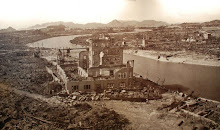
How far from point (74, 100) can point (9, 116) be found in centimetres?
355

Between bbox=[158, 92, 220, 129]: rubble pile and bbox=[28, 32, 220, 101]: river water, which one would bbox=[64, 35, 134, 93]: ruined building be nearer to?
bbox=[158, 92, 220, 129]: rubble pile

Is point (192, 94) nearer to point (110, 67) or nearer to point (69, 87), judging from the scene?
point (110, 67)

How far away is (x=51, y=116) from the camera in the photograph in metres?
10.0

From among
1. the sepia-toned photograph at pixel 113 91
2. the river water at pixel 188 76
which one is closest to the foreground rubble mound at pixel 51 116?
the sepia-toned photograph at pixel 113 91

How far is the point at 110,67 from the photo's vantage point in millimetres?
14773

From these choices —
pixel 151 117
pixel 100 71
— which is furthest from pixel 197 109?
pixel 100 71

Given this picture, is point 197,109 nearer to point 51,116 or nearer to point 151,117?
point 151,117

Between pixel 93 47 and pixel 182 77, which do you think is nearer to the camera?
pixel 93 47

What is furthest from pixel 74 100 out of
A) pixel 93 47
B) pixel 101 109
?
pixel 93 47

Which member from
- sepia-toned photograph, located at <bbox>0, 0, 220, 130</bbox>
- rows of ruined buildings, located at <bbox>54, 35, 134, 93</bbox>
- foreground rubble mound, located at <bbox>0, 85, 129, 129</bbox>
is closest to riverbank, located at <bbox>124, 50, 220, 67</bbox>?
sepia-toned photograph, located at <bbox>0, 0, 220, 130</bbox>

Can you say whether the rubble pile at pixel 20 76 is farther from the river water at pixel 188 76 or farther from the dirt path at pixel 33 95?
the river water at pixel 188 76

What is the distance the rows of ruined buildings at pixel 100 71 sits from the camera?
504 inches

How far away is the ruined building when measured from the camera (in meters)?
12.8

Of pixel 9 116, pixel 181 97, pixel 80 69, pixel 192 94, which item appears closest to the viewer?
pixel 9 116
